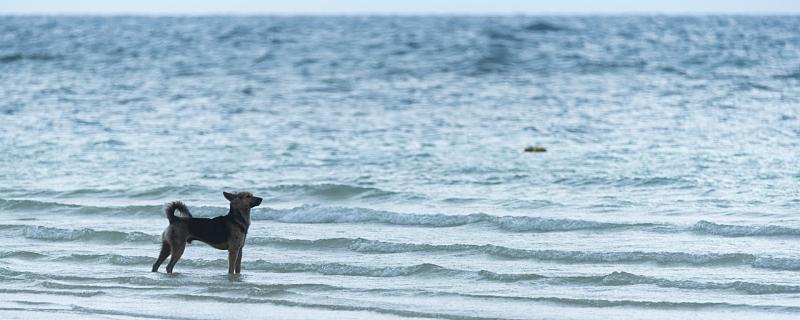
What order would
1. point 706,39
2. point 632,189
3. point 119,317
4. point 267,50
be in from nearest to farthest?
point 119,317, point 632,189, point 267,50, point 706,39

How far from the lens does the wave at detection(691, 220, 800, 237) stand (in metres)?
11.2

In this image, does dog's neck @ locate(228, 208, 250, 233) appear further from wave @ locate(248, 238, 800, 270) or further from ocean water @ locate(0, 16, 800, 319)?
wave @ locate(248, 238, 800, 270)

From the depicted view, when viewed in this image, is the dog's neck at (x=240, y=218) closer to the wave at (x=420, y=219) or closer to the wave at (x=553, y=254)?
the wave at (x=553, y=254)

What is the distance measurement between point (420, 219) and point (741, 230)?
3.36m

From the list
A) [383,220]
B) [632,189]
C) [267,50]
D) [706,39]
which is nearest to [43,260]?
[383,220]

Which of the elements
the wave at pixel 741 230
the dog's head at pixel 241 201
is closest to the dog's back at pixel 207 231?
the dog's head at pixel 241 201

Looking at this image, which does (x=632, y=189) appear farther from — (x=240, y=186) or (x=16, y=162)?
(x=16, y=162)

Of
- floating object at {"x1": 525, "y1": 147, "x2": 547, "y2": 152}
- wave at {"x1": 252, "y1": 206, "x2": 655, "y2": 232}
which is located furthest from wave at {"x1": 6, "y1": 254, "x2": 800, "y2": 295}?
floating object at {"x1": 525, "y1": 147, "x2": 547, "y2": 152}

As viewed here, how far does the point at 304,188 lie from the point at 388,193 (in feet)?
4.06

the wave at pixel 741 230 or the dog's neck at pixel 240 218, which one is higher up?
the dog's neck at pixel 240 218

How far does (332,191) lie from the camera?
14781 mm

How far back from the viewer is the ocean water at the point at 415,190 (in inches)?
356

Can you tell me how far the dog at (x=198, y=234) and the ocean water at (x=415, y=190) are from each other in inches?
8.4

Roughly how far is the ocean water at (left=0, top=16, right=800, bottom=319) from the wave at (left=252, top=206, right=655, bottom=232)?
0.03 meters
